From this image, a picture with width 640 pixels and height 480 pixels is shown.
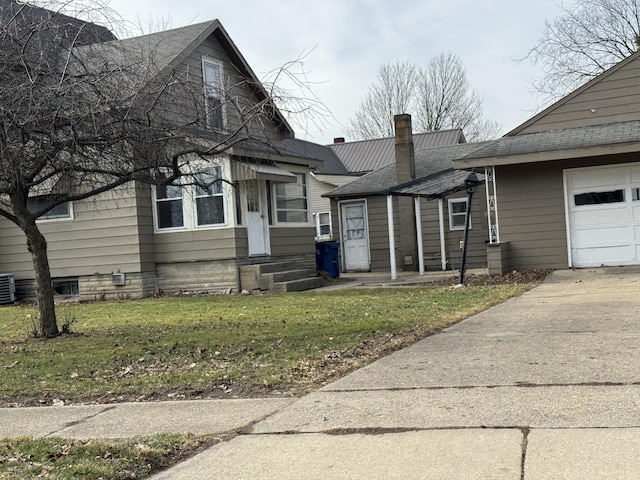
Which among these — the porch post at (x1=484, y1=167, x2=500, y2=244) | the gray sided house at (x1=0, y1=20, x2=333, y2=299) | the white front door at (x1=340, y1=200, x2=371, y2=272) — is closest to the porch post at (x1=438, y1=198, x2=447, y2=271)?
the white front door at (x1=340, y1=200, x2=371, y2=272)

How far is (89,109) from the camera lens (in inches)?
302

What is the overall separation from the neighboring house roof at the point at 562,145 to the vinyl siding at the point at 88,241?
7.84 meters

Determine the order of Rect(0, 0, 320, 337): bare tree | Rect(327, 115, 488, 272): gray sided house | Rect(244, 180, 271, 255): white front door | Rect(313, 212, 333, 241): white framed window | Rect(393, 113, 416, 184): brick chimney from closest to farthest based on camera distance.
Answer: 1. Rect(0, 0, 320, 337): bare tree
2. Rect(244, 180, 271, 255): white front door
3. Rect(327, 115, 488, 272): gray sided house
4. Rect(393, 113, 416, 184): brick chimney
5. Rect(313, 212, 333, 241): white framed window

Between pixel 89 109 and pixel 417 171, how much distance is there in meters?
16.4

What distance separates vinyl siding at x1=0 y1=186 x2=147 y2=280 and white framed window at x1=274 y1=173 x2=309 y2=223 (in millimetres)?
3928

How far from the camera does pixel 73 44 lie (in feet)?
26.8

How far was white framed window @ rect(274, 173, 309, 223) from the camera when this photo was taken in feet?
61.4

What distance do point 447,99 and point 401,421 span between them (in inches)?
1758


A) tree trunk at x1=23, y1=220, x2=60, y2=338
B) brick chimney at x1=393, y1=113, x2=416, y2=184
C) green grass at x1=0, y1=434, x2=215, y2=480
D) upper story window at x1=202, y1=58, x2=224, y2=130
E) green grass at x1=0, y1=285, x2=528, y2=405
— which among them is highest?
brick chimney at x1=393, y1=113, x2=416, y2=184

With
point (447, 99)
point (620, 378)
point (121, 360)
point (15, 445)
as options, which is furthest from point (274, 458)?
point (447, 99)

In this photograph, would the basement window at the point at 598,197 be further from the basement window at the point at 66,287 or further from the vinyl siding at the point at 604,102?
the basement window at the point at 66,287

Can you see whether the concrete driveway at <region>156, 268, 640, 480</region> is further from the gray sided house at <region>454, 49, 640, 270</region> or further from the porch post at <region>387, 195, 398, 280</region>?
the porch post at <region>387, 195, 398, 280</region>

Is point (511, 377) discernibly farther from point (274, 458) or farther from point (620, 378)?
point (274, 458)

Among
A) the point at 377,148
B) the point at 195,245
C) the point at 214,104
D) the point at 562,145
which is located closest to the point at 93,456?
the point at 214,104
